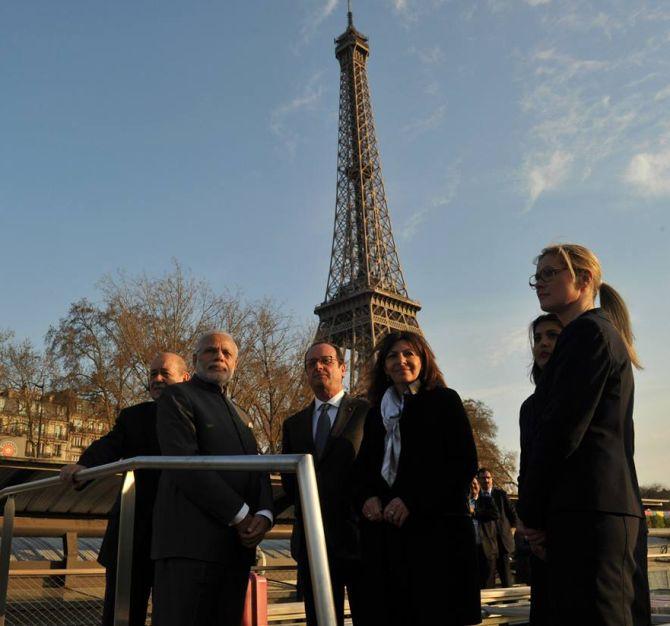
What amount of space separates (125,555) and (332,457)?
1208 mm

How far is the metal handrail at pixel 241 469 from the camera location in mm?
1854

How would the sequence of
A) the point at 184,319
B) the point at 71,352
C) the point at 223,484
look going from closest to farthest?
the point at 223,484 < the point at 184,319 < the point at 71,352

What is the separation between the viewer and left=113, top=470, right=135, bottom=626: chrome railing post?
2680 mm

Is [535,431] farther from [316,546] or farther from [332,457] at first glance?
[332,457]

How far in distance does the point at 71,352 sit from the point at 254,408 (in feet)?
25.3

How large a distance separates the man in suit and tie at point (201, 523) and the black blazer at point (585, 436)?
120 centimetres

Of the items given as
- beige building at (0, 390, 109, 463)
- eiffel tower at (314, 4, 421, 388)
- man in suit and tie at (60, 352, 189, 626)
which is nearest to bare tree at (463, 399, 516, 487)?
eiffel tower at (314, 4, 421, 388)

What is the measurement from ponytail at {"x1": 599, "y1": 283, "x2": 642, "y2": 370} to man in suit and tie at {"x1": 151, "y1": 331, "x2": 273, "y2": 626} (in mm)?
1721

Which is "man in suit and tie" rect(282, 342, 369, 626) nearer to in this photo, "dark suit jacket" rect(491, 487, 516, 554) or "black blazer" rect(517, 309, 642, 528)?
"black blazer" rect(517, 309, 642, 528)

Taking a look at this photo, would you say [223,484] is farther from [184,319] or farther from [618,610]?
[184,319]

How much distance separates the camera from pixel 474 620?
10.3 feet

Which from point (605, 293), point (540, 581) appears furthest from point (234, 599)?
point (605, 293)

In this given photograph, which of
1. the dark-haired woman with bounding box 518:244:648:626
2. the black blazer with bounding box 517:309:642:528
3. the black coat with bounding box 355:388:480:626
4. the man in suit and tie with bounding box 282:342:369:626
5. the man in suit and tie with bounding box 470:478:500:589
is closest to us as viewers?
the dark-haired woman with bounding box 518:244:648:626

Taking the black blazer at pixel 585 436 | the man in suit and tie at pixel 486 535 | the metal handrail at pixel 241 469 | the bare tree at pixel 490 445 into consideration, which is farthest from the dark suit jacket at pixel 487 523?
the bare tree at pixel 490 445
